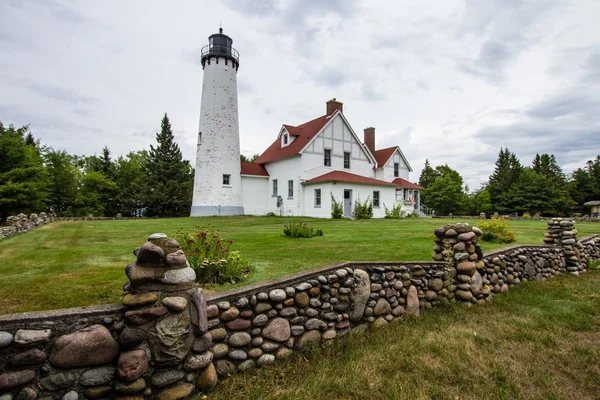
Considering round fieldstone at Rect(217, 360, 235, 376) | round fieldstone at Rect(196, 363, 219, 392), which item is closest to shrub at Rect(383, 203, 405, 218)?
round fieldstone at Rect(217, 360, 235, 376)

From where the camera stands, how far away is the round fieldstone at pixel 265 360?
140 inches

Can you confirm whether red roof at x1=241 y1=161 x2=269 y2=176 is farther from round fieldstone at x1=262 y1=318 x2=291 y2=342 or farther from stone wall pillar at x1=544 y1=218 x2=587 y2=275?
round fieldstone at x1=262 y1=318 x2=291 y2=342

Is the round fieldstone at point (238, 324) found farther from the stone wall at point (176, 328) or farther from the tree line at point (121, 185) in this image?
the tree line at point (121, 185)

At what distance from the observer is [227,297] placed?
3.46m

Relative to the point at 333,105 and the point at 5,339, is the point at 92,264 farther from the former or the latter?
the point at 333,105

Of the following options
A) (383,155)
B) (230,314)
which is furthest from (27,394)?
(383,155)

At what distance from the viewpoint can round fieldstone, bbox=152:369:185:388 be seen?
9.18 ft

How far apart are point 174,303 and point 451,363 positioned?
3191 millimetres

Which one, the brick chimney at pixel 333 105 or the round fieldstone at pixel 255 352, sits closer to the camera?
the round fieldstone at pixel 255 352

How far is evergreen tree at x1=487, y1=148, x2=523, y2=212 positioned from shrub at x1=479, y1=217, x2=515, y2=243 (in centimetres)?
3527

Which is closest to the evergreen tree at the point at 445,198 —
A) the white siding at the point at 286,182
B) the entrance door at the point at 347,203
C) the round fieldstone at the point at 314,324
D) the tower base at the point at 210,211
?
the entrance door at the point at 347,203

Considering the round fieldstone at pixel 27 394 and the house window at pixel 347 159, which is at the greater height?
the house window at pixel 347 159

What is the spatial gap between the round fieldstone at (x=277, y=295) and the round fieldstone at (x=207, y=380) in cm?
97

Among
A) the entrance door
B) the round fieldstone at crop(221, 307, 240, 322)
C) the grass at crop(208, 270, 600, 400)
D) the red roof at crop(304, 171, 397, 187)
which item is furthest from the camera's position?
the entrance door
